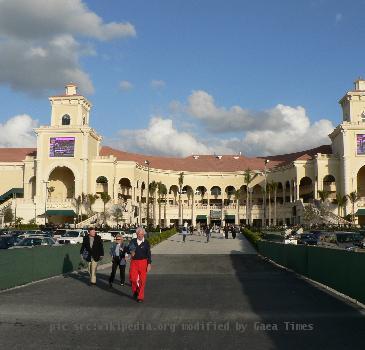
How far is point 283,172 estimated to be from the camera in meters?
89.2

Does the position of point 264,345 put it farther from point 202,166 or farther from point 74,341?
point 202,166

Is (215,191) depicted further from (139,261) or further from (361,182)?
(139,261)

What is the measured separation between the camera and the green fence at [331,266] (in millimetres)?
11750

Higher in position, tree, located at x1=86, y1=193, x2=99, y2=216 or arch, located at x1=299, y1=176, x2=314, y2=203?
arch, located at x1=299, y1=176, x2=314, y2=203

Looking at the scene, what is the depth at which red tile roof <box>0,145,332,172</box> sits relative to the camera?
92.2 meters

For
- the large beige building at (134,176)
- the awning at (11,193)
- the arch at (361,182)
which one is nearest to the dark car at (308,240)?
the large beige building at (134,176)

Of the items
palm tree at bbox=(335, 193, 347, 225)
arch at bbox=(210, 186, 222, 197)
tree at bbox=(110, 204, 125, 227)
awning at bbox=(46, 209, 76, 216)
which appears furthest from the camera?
arch at bbox=(210, 186, 222, 197)

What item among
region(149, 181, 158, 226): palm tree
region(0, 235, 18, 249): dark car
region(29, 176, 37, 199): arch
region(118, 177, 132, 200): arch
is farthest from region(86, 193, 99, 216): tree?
region(0, 235, 18, 249): dark car

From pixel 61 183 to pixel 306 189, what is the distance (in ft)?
132

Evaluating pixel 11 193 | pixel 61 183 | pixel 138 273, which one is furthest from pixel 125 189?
pixel 138 273

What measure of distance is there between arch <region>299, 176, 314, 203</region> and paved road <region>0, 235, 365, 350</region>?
234ft

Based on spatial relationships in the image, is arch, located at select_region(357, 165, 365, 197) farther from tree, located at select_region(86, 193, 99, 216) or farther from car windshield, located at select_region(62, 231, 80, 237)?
car windshield, located at select_region(62, 231, 80, 237)

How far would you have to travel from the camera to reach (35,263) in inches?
639

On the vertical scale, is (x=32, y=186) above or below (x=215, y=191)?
above
